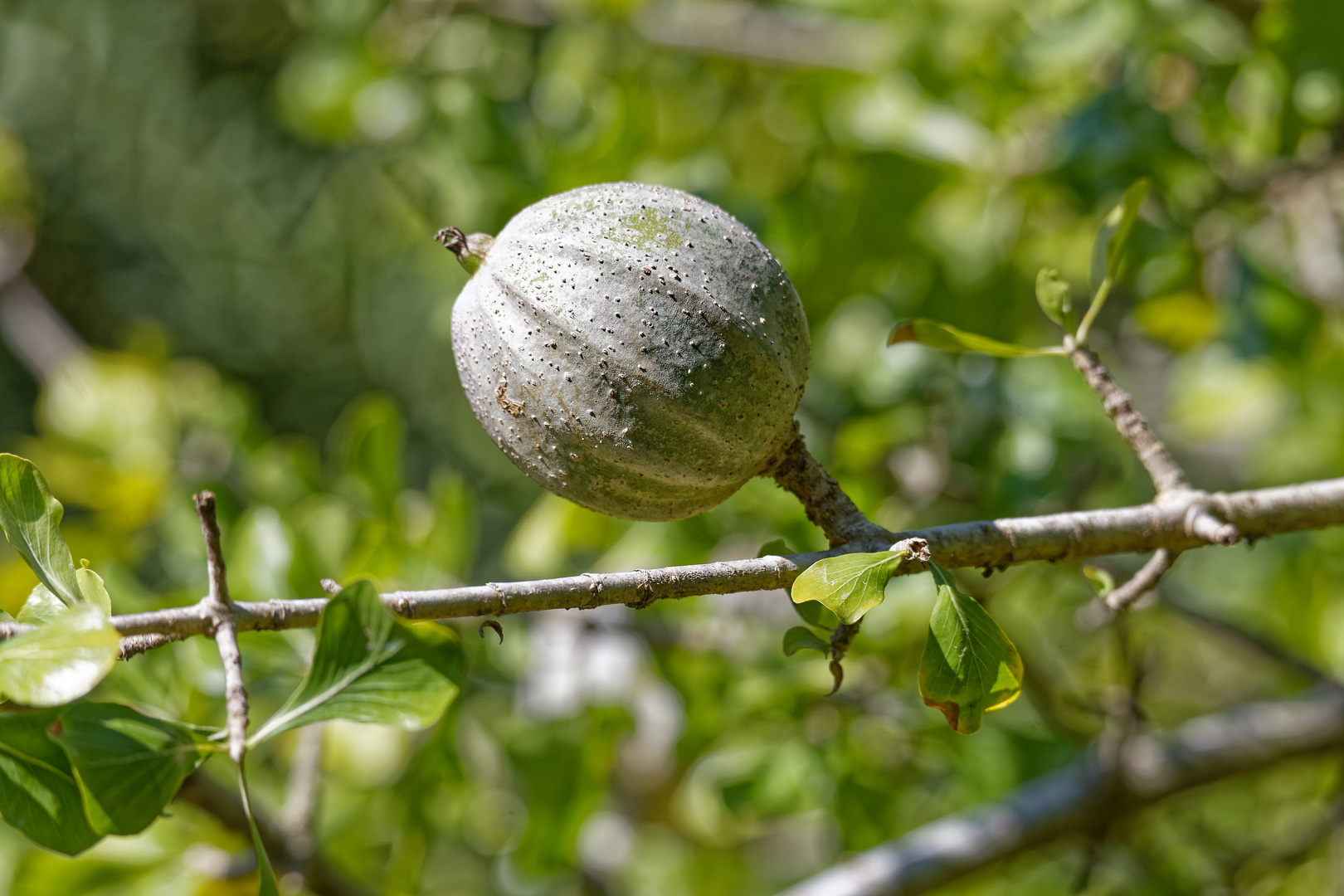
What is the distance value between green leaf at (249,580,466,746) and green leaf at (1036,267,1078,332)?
2.56 feet

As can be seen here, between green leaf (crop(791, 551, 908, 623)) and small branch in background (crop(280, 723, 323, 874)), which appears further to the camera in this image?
small branch in background (crop(280, 723, 323, 874))

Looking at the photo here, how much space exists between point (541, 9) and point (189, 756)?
291 centimetres

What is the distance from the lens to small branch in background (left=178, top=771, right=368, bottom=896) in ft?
5.58

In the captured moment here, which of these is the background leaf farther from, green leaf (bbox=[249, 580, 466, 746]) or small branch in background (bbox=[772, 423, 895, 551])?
green leaf (bbox=[249, 580, 466, 746])

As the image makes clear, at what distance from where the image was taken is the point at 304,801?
72.2 inches

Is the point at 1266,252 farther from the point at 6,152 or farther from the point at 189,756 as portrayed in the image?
the point at 6,152

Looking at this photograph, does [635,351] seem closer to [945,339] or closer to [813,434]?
[945,339]

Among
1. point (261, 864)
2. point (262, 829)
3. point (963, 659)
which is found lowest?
point (262, 829)

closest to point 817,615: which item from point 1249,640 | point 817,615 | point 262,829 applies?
point 817,615

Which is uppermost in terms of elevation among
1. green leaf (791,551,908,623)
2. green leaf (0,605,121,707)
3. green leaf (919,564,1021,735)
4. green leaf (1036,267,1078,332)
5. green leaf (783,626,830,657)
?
green leaf (1036,267,1078,332)

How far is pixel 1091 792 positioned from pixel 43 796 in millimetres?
1682

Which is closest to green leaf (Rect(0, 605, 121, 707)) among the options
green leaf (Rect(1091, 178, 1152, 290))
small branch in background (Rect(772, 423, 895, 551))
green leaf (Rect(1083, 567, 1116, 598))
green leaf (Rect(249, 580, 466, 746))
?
green leaf (Rect(249, 580, 466, 746))

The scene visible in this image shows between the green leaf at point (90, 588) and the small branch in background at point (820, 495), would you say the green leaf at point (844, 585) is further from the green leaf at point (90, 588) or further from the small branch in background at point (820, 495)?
the green leaf at point (90, 588)

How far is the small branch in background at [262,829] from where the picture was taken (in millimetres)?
1700
